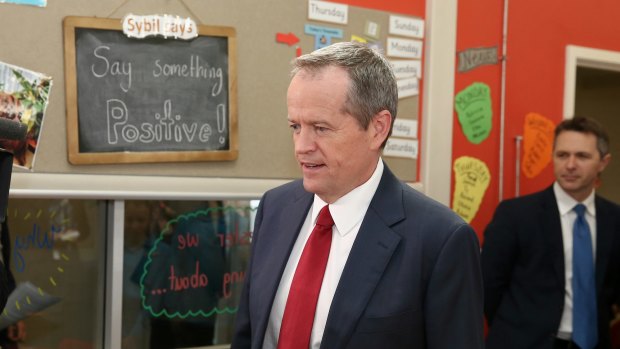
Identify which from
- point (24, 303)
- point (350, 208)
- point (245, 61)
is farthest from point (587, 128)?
point (24, 303)

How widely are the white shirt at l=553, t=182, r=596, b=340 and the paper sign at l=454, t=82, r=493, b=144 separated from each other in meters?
0.45

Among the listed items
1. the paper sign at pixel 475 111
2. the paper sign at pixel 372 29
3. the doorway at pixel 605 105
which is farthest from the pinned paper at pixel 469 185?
the doorway at pixel 605 105

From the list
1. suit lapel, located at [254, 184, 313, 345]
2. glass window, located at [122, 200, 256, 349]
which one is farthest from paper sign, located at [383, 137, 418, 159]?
suit lapel, located at [254, 184, 313, 345]

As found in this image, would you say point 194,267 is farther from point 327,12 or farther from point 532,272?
point 532,272

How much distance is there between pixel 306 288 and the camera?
5.43 ft

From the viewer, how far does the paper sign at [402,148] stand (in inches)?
124

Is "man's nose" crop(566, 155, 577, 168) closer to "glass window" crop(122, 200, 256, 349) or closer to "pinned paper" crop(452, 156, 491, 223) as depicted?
"pinned paper" crop(452, 156, 491, 223)

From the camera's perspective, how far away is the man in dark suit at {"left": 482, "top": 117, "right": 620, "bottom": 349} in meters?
3.02

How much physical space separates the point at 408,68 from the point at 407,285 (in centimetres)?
179

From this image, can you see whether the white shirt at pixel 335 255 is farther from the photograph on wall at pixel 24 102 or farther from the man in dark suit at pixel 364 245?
the photograph on wall at pixel 24 102

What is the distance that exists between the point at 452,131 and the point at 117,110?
60.0 inches

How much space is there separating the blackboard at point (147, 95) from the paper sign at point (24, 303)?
1.46 ft

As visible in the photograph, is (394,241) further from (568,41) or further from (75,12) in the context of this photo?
(568,41)

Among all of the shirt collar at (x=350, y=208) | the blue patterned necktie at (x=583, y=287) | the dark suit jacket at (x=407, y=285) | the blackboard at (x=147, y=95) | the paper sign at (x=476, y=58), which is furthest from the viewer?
A: the paper sign at (x=476, y=58)
